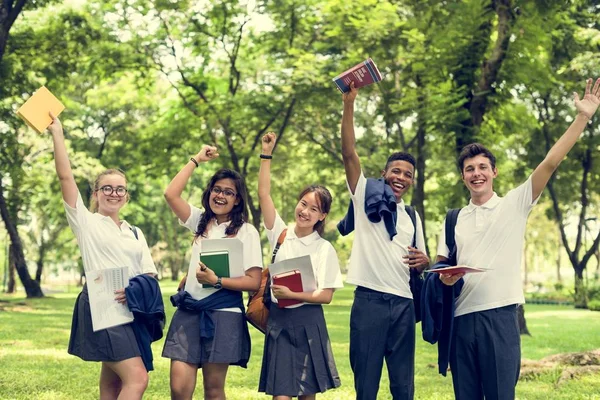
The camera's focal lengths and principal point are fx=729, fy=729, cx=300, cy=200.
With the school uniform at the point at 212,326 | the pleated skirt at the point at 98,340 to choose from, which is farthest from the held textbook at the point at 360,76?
the pleated skirt at the point at 98,340

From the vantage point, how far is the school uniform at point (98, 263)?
4.62m

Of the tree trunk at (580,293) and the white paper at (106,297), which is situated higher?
the white paper at (106,297)

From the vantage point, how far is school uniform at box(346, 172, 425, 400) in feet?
16.5

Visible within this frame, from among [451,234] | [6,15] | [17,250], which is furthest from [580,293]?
[451,234]

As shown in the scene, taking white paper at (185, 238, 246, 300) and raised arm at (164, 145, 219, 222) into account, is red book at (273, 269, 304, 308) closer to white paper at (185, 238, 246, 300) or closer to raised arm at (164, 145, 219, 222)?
white paper at (185, 238, 246, 300)

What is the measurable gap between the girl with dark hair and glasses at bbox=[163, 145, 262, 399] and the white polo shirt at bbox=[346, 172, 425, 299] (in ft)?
2.32

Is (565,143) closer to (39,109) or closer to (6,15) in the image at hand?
(39,109)

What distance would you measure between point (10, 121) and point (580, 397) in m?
16.9

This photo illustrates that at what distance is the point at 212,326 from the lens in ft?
15.9

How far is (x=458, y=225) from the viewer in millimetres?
4934

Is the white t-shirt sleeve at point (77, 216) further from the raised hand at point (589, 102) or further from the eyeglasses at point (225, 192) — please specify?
the raised hand at point (589, 102)

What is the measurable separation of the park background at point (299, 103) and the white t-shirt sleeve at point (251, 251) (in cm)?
356

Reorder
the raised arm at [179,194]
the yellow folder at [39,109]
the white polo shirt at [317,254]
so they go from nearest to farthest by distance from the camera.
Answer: the yellow folder at [39,109]
the white polo shirt at [317,254]
the raised arm at [179,194]

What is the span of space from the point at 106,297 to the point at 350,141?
6.27ft
